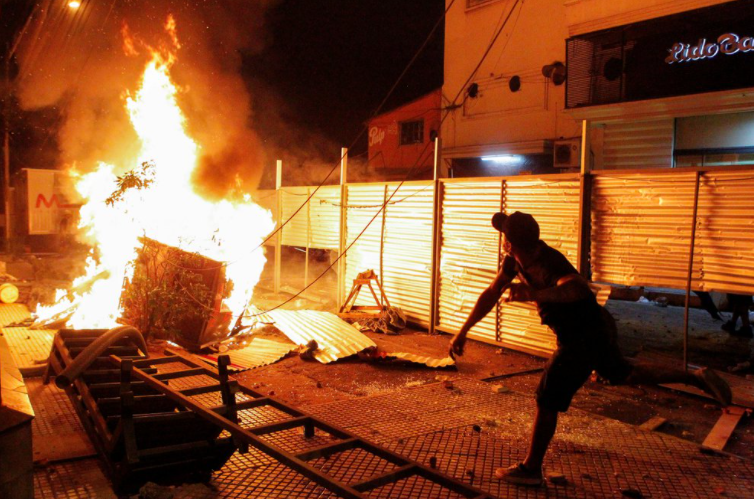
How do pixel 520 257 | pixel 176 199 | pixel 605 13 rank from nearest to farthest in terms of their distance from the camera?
pixel 520 257 → pixel 176 199 → pixel 605 13

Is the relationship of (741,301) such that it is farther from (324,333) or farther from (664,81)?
(324,333)

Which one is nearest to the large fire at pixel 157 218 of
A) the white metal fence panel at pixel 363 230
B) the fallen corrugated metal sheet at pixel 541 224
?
the white metal fence panel at pixel 363 230

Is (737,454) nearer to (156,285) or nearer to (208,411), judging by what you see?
(208,411)

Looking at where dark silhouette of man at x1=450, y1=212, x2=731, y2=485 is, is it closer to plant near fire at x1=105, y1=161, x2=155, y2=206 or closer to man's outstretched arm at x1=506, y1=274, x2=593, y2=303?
man's outstretched arm at x1=506, y1=274, x2=593, y2=303

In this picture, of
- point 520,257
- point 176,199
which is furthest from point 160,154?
point 520,257

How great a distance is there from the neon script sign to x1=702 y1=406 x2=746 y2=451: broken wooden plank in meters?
8.99

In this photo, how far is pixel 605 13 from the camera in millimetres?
14422

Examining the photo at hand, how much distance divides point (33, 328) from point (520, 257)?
30.3ft

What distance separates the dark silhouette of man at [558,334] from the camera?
13.7ft

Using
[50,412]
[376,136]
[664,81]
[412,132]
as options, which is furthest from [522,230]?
[376,136]

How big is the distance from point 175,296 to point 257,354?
5.58 ft

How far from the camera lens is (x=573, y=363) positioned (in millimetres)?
4164

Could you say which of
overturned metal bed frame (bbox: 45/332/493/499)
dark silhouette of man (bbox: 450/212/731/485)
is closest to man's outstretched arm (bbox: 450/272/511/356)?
dark silhouette of man (bbox: 450/212/731/485)

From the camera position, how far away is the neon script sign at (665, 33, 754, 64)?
1170 centimetres
